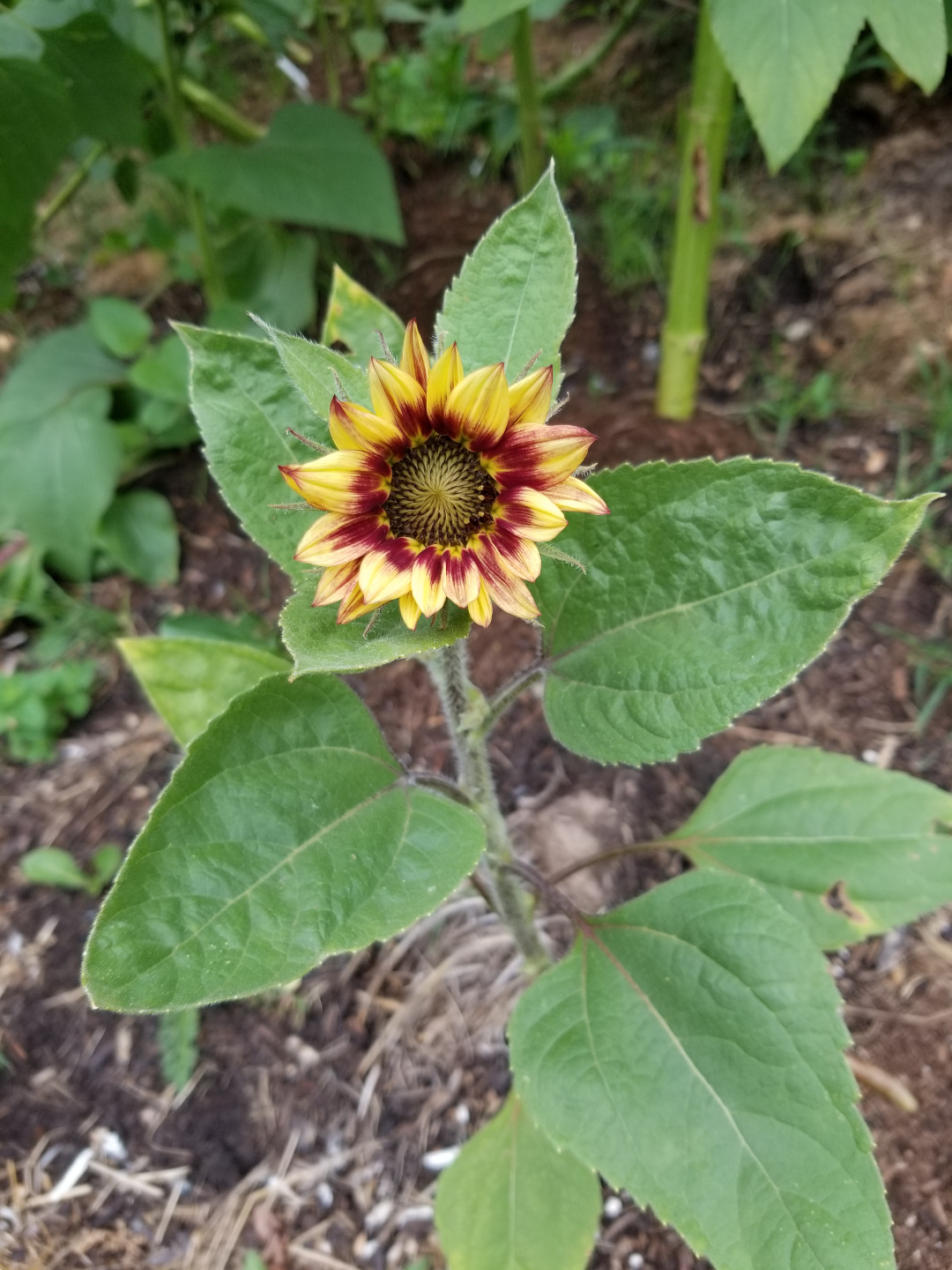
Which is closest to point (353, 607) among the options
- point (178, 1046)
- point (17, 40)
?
point (17, 40)

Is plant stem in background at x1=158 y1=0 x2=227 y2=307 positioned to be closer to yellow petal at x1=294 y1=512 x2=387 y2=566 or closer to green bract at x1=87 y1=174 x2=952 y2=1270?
green bract at x1=87 y1=174 x2=952 y2=1270

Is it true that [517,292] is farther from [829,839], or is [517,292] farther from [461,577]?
[829,839]

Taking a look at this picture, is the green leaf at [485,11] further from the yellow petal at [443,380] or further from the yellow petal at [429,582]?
the yellow petal at [429,582]

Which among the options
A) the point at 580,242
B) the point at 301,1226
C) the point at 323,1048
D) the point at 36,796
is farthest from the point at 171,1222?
the point at 580,242

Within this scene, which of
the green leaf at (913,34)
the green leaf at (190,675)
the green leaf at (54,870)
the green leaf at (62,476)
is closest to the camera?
the green leaf at (913,34)

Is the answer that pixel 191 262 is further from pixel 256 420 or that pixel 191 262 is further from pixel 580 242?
pixel 256 420

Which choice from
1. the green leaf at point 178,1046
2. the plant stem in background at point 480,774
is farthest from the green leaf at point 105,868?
the plant stem in background at point 480,774
